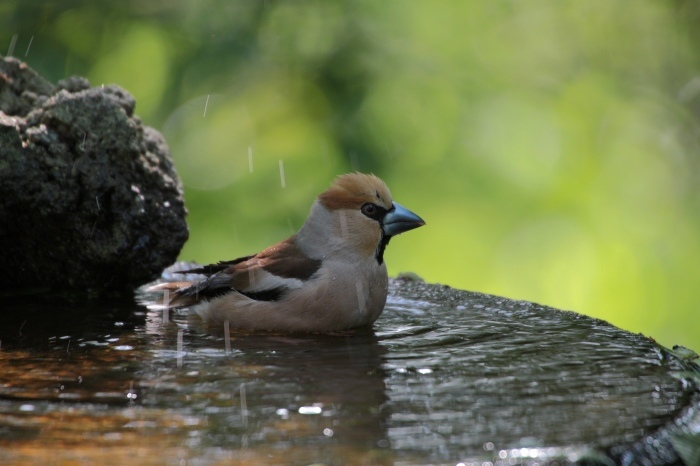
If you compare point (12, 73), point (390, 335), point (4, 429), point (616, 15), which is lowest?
point (4, 429)

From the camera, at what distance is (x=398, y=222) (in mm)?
5074

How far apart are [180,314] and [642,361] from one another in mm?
2832

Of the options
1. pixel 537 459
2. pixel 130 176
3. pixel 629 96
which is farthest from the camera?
pixel 629 96

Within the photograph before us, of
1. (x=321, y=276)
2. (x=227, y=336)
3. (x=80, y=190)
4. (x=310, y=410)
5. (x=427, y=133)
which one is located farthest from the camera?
(x=427, y=133)

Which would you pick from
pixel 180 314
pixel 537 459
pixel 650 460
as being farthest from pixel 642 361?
pixel 180 314

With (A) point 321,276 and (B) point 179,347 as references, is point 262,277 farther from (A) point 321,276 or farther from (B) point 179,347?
(B) point 179,347

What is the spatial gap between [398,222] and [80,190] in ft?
6.53

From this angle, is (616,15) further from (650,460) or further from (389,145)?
(650,460)

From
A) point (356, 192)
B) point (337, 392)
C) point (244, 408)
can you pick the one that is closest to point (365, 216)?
point (356, 192)

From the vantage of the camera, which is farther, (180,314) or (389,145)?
(389,145)

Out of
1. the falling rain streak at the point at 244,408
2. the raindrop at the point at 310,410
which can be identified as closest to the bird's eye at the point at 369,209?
the falling rain streak at the point at 244,408

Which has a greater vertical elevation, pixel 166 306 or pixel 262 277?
pixel 262 277

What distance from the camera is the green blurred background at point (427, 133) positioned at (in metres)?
7.96

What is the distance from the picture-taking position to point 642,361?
133 inches
